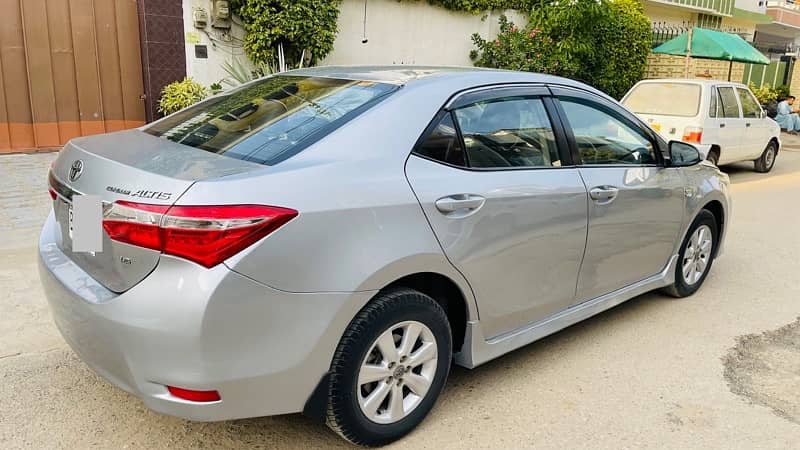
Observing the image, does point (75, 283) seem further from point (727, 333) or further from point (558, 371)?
point (727, 333)

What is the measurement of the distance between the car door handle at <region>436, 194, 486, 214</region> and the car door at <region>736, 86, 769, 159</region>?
31.9ft

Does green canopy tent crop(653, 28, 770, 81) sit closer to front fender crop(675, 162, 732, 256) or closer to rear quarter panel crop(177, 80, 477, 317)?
front fender crop(675, 162, 732, 256)

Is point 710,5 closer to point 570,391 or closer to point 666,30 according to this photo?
point 666,30

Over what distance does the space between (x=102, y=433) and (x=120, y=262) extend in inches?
38.3

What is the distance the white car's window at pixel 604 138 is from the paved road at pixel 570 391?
3.76 feet

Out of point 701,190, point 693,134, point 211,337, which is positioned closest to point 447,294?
point 211,337

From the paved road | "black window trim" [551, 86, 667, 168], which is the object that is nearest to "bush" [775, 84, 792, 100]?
the paved road

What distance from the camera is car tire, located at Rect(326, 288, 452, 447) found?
102 inches

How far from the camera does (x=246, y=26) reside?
8953 mm

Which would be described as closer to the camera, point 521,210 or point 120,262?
point 120,262

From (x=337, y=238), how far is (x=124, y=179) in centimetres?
83

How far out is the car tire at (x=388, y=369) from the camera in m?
2.58

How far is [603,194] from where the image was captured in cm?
368

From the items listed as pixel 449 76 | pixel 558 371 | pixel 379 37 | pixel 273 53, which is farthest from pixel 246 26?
pixel 558 371
